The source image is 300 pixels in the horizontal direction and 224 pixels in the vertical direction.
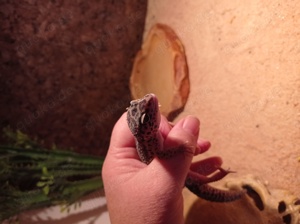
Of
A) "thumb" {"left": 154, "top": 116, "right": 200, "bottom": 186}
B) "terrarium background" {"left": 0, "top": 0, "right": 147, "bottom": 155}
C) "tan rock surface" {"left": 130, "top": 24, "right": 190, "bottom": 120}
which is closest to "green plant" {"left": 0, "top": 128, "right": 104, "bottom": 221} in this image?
"terrarium background" {"left": 0, "top": 0, "right": 147, "bottom": 155}

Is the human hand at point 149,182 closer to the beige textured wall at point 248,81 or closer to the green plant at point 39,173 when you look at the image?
the beige textured wall at point 248,81

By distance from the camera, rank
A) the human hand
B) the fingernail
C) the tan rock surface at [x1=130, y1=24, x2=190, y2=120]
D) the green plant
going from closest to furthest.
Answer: the human hand
the fingernail
the green plant
the tan rock surface at [x1=130, y1=24, x2=190, y2=120]

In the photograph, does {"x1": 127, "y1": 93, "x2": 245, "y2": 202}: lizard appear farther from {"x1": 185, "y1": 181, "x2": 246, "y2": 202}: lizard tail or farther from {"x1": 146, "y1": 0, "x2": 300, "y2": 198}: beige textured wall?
{"x1": 146, "y1": 0, "x2": 300, "y2": 198}: beige textured wall

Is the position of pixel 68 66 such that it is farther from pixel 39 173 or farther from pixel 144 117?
pixel 144 117

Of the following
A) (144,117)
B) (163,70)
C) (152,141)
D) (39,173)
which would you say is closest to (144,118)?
(144,117)

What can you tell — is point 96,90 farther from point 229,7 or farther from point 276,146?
point 276,146

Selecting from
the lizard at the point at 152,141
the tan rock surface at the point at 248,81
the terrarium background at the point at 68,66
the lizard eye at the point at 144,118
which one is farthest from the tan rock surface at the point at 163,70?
the lizard eye at the point at 144,118
